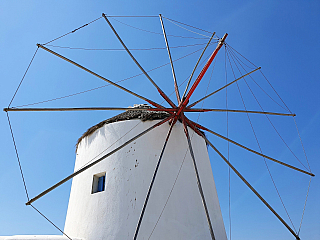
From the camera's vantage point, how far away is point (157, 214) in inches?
263

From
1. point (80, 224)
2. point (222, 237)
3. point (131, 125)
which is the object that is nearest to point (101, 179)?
Answer: point (80, 224)

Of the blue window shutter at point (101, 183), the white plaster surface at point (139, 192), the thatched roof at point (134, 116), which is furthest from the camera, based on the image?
the thatched roof at point (134, 116)

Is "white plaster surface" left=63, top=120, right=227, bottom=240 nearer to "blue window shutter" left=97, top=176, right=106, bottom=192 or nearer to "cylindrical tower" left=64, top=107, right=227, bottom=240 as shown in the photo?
"cylindrical tower" left=64, top=107, right=227, bottom=240

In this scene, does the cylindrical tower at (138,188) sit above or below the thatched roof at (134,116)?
below

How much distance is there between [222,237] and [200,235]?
3.29 feet

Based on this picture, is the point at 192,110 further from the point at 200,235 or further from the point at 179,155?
the point at 200,235

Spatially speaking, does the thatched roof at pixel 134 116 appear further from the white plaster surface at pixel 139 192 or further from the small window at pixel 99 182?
the small window at pixel 99 182

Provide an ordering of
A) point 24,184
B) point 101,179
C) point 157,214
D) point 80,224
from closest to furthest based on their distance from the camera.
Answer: point 24,184
point 157,214
point 80,224
point 101,179

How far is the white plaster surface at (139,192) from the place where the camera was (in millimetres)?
6613

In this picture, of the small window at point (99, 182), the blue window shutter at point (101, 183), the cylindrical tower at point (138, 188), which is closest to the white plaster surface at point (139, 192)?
the cylindrical tower at point (138, 188)

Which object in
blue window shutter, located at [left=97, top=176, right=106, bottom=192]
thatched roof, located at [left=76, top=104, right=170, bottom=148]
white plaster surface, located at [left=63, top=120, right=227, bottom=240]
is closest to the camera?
white plaster surface, located at [left=63, top=120, right=227, bottom=240]

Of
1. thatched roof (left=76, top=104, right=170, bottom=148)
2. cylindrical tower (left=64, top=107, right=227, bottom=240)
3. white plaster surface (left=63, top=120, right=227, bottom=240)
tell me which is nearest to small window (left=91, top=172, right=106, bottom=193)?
cylindrical tower (left=64, top=107, right=227, bottom=240)

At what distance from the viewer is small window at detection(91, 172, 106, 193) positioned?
760 centimetres

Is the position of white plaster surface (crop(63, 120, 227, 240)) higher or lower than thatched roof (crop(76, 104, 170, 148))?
lower
